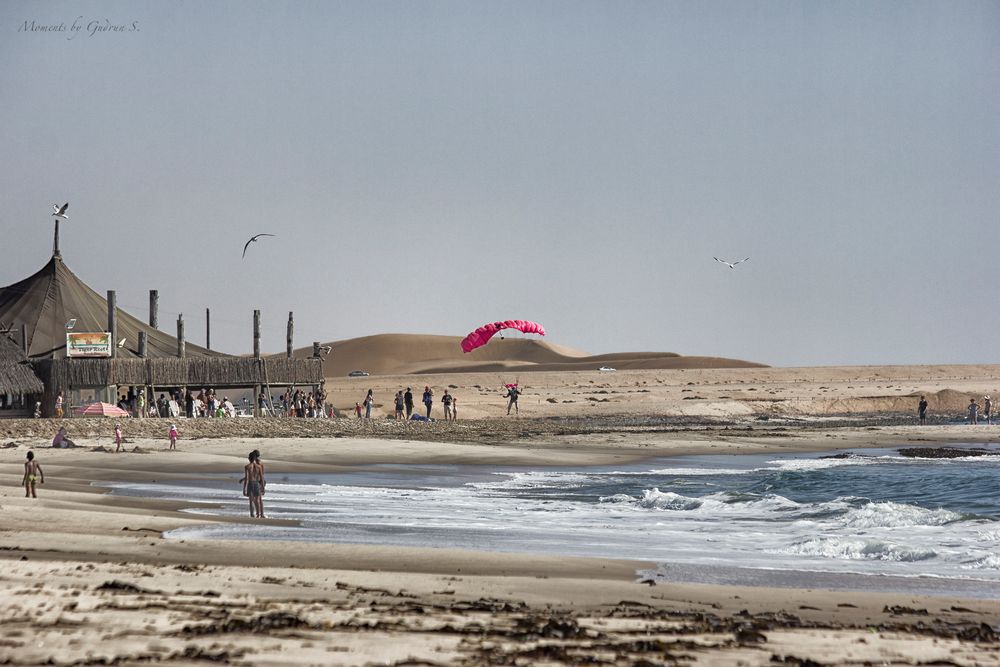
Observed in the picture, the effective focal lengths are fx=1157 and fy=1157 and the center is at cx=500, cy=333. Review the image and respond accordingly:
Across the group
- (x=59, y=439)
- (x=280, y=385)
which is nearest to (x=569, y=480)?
(x=59, y=439)

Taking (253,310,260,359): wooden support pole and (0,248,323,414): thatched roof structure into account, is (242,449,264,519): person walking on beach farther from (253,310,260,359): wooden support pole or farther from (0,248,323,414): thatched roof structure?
(253,310,260,359): wooden support pole

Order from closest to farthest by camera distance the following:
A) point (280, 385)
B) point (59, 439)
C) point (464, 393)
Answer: point (59, 439)
point (280, 385)
point (464, 393)

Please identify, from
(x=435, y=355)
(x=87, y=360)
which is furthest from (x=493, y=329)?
(x=435, y=355)

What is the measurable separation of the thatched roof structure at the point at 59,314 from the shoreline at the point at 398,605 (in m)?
28.4

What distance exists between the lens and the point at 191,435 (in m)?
35.0

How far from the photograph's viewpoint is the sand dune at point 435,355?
5300 inches

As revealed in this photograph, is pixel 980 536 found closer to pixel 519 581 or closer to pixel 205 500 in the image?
pixel 519 581

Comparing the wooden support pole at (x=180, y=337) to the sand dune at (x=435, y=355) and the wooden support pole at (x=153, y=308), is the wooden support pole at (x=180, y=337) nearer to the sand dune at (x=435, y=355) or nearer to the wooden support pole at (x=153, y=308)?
the wooden support pole at (x=153, y=308)

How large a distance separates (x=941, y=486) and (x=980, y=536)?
714 centimetres

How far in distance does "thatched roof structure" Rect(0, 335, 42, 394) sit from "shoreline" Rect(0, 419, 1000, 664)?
21583 millimetres

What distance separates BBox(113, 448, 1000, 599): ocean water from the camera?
43.6ft

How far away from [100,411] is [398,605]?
30.3 metres

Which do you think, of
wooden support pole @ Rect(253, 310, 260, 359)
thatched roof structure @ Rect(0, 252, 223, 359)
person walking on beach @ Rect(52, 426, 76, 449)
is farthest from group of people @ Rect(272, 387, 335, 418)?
person walking on beach @ Rect(52, 426, 76, 449)

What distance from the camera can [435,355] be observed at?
155 m
